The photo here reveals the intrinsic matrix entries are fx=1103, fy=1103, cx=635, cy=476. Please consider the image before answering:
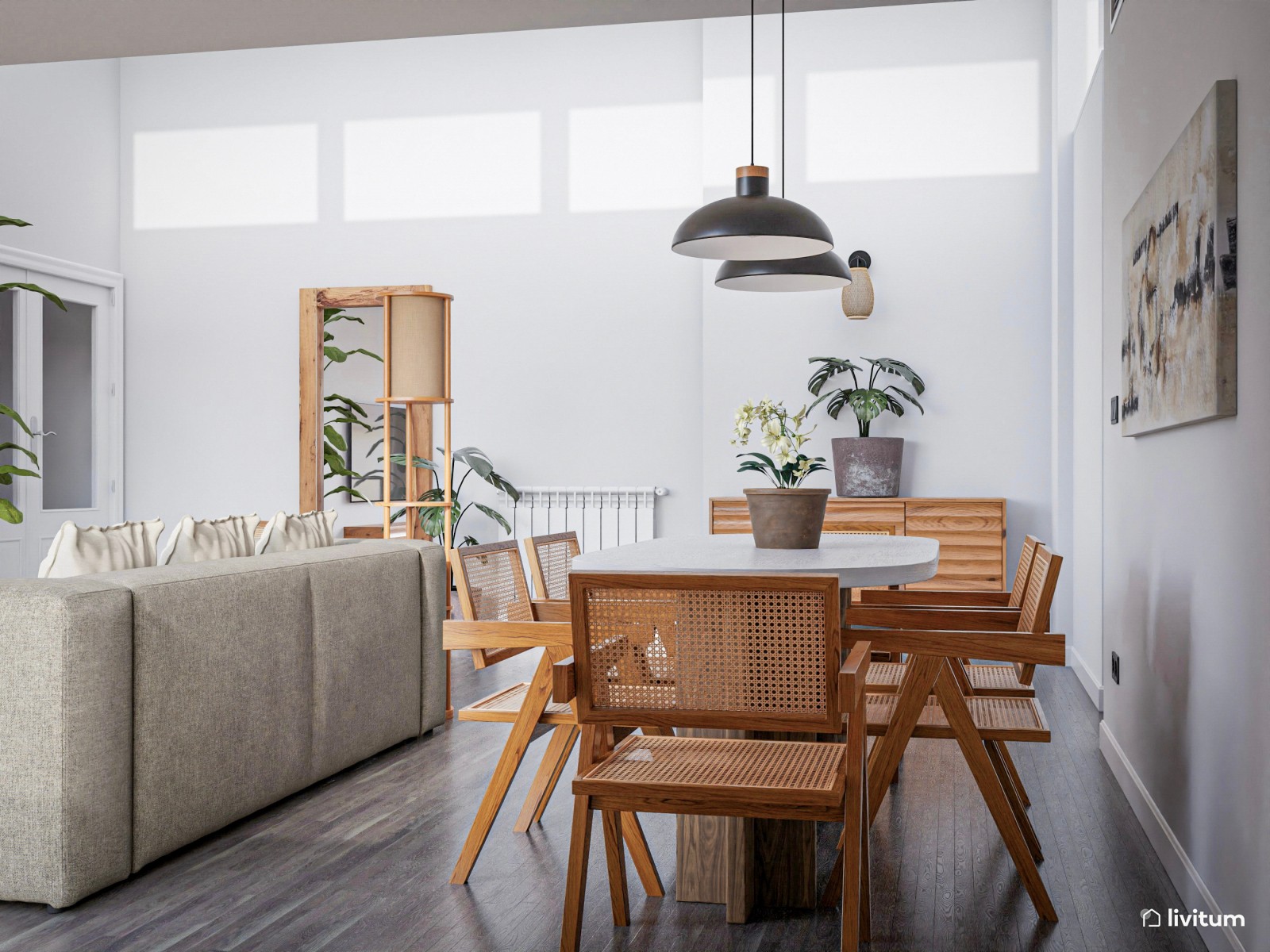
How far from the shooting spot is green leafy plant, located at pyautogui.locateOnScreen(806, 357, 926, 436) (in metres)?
6.01

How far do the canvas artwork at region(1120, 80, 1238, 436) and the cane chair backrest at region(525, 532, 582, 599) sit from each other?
5.29 feet

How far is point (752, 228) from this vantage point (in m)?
2.94

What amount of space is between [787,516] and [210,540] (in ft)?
5.59

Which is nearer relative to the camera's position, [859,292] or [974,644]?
[974,644]

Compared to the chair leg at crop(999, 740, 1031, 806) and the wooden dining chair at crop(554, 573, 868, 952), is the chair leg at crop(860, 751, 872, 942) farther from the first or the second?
the chair leg at crop(999, 740, 1031, 806)

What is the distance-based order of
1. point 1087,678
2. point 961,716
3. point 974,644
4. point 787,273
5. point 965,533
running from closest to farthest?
1. point 974,644
2. point 961,716
3. point 787,273
4. point 1087,678
5. point 965,533

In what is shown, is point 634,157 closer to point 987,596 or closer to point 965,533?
point 965,533

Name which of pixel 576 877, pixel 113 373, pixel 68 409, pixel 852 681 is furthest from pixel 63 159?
pixel 852 681

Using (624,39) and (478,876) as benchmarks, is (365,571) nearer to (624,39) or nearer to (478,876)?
(478,876)

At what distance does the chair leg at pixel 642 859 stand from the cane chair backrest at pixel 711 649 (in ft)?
2.33

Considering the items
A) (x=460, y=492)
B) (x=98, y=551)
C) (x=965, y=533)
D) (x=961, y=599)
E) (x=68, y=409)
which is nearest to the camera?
(x=98, y=551)

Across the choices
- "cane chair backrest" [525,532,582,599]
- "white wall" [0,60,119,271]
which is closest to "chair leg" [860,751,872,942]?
"cane chair backrest" [525,532,582,599]

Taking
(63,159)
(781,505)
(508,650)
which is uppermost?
(63,159)

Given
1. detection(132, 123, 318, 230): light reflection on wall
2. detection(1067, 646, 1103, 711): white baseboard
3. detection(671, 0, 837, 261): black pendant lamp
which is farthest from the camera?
detection(132, 123, 318, 230): light reflection on wall
